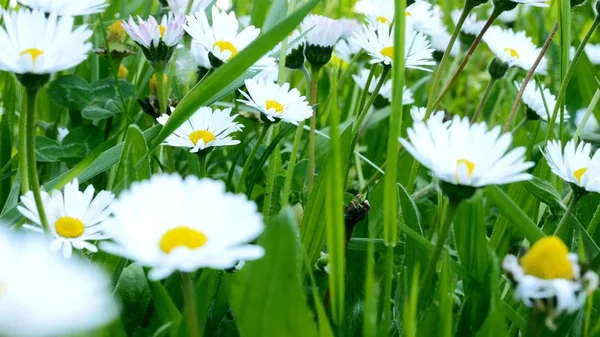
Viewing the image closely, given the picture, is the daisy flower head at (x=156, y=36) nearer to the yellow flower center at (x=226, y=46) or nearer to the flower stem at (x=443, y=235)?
the yellow flower center at (x=226, y=46)

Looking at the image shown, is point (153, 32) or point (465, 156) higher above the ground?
point (153, 32)

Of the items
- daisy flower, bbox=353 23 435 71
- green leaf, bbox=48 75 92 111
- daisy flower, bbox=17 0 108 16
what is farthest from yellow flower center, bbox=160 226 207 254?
green leaf, bbox=48 75 92 111

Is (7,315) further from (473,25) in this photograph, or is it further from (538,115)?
(473,25)

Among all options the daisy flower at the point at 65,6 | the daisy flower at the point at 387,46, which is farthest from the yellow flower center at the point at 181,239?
the daisy flower at the point at 387,46

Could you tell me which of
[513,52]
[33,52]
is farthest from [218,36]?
[513,52]

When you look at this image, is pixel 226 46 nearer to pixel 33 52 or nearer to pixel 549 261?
pixel 33 52
